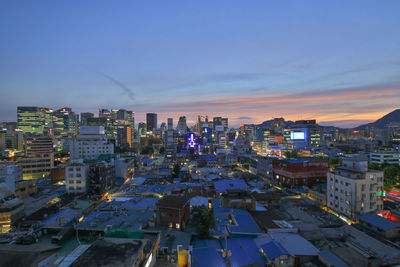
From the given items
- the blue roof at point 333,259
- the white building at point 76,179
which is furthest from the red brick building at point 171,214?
the white building at point 76,179

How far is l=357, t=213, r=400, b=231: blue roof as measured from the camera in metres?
20.3

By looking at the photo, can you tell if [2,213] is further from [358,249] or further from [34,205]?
[358,249]

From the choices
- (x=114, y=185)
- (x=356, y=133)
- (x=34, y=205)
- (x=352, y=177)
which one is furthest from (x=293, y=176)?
(x=356, y=133)

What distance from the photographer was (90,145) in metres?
68.5

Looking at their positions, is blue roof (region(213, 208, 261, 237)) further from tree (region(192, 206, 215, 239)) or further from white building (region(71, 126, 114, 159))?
white building (region(71, 126, 114, 159))

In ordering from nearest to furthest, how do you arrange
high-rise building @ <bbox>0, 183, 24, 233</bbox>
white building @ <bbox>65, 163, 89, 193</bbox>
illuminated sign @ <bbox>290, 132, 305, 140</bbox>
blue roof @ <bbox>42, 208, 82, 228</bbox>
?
blue roof @ <bbox>42, 208, 82, 228</bbox>, high-rise building @ <bbox>0, 183, 24, 233</bbox>, white building @ <bbox>65, 163, 89, 193</bbox>, illuminated sign @ <bbox>290, 132, 305, 140</bbox>

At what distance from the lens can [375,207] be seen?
25.9 m

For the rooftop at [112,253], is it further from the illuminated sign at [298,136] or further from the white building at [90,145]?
the illuminated sign at [298,136]

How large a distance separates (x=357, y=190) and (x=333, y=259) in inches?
592

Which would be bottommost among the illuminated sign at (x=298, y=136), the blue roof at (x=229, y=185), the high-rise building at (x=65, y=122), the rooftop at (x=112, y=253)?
the blue roof at (x=229, y=185)

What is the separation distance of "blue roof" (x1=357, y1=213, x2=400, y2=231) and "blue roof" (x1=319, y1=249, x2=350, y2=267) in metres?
10.0

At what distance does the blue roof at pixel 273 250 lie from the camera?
14180mm

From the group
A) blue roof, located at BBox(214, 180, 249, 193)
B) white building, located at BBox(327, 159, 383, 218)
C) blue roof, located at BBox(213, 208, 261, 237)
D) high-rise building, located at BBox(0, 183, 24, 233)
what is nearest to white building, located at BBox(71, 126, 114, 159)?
high-rise building, located at BBox(0, 183, 24, 233)

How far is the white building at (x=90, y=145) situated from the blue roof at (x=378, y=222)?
6656 cm
